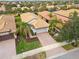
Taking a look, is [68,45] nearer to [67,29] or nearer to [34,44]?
[67,29]

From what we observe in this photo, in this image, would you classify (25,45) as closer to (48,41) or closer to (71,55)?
(48,41)

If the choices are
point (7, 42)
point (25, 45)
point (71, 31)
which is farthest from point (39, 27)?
point (71, 31)

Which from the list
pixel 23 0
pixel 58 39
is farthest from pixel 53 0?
pixel 58 39

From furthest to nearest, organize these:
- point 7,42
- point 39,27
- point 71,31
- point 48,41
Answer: point 39,27
point 48,41
point 7,42
point 71,31

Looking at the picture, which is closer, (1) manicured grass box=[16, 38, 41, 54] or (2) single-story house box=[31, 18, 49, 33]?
(1) manicured grass box=[16, 38, 41, 54]

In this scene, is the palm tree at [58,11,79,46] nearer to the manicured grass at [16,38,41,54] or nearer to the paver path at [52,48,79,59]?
the paver path at [52,48,79,59]

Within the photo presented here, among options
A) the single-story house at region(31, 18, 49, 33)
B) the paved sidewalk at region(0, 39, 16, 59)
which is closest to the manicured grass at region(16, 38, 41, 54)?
the paved sidewalk at region(0, 39, 16, 59)

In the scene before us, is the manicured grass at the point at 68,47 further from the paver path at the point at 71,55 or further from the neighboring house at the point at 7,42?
the neighboring house at the point at 7,42

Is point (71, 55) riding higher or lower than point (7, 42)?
lower
